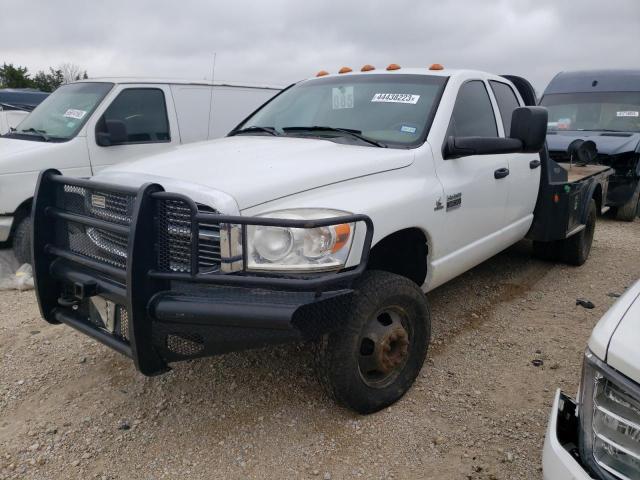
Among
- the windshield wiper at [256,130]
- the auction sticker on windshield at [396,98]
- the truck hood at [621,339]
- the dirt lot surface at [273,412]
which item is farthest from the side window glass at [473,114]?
the truck hood at [621,339]

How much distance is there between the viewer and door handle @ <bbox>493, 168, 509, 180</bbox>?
→ 3.96 meters

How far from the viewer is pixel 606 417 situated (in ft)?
5.14

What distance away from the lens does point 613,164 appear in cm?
824

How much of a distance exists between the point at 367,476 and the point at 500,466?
2.08 ft

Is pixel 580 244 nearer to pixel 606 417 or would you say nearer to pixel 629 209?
pixel 629 209

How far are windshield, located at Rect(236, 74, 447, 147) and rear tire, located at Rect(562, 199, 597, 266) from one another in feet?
8.75

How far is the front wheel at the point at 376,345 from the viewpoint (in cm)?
267

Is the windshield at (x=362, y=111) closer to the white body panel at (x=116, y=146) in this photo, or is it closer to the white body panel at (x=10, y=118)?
the white body panel at (x=116, y=146)

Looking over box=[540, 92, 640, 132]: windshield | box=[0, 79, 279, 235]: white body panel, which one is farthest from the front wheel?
box=[540, 92, 640, 132]: windshield

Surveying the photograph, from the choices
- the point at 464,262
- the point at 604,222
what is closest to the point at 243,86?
the point at 464,262

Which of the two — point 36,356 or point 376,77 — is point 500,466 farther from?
point 36,356

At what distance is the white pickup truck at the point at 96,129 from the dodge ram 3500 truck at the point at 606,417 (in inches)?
172

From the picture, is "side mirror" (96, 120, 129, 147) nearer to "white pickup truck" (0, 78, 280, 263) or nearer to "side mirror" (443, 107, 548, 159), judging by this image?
"white pickup truck" (0, 78, 280, 263)

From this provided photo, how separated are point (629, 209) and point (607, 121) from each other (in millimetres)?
1592
